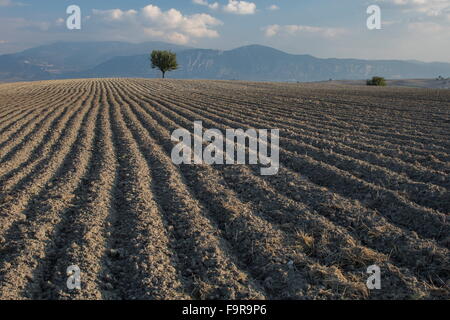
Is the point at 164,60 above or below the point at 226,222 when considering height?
above

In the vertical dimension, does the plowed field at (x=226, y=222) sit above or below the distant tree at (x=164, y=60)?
below

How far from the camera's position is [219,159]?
9.49m

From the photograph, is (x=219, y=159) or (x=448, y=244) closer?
A: (x=448, y=244)

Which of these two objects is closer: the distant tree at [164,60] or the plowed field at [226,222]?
the plowed field at [226,222]

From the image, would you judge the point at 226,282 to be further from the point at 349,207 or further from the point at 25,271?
the point at 349,207

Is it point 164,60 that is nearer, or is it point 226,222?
point 226,222

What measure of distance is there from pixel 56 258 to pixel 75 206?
1848mm

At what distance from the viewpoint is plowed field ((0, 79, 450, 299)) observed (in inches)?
159

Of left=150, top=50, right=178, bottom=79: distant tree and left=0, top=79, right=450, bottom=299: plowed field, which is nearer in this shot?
left=0, top=79, right=450, bottom=299: plowed field

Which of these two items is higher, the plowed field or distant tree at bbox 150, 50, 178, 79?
distant tree at bbox 150, 50, 178, 79

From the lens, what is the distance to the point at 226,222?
569 centimetres

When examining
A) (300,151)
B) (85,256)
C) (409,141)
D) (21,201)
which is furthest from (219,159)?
(409,141)

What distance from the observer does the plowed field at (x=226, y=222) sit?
4039 millimetres

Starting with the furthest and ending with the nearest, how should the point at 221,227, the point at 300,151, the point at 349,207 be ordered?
the point at 300,151 < the point at 349,207 < the point at 221,227
